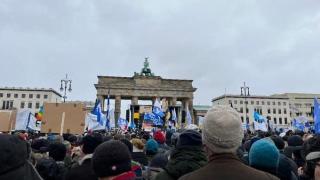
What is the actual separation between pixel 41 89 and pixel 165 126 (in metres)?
94.2

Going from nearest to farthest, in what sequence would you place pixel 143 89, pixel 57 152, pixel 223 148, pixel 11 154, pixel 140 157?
pixel 11 154
pixel 223 148
pixel 57 152
pixel 140 157
pixel 143 89

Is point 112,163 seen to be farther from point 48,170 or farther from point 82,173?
point 48,170

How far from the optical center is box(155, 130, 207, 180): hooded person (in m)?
3.65

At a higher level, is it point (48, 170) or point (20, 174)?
point (20, 174)

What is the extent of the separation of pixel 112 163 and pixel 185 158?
106 centimetres

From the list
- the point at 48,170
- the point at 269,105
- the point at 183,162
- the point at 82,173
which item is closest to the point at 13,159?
the point at 82,173

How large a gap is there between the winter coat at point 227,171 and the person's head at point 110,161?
777 mm

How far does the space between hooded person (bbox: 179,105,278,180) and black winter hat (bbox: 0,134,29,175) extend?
1.18 meters

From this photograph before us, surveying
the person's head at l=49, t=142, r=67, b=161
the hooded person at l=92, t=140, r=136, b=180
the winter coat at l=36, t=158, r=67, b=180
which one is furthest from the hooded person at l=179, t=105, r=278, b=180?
→ the person's head at l=49, t=142, r=67, b=161

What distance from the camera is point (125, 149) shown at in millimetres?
3160

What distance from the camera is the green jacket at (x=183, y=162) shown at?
12.0 feet

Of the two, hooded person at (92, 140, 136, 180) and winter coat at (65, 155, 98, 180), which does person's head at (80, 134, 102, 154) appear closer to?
winter coat at (65, 155, 98, 180)

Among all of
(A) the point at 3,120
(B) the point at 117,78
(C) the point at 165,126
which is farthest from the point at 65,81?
(A) the point at 3,120

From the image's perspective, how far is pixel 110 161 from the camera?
119 inches
